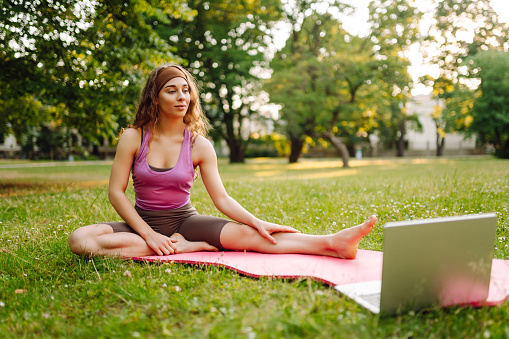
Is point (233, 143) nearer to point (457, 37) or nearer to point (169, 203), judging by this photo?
point (457, 37)

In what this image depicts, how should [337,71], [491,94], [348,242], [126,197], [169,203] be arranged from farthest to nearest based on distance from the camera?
[491,94], [337,71], [169,203], [126,197], [348,242]

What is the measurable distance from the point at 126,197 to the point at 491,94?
25947mm

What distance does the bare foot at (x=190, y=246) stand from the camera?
3.35m

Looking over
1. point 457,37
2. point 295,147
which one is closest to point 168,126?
point 295,147

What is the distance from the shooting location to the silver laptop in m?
1.96

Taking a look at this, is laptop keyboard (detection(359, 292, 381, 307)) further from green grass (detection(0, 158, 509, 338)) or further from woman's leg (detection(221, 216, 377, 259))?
woman's leg (detection(221, 216, 377, 259))

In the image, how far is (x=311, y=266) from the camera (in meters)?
2.87

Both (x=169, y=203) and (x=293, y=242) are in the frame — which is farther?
(x=169, y=203)

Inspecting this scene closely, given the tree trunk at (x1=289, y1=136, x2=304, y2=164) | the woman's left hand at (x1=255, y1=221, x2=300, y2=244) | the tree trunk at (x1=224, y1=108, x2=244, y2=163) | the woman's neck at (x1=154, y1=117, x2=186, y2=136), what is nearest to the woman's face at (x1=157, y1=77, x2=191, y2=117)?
the woman's neck at (x1=154, y1=117, x2=186, y2=136)

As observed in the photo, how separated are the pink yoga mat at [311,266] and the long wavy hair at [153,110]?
1.14 meters

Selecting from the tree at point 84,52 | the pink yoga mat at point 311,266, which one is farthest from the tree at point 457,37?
the pink yoga mat at point 311,266

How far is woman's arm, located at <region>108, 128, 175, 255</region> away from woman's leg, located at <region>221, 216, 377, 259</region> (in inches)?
20.6

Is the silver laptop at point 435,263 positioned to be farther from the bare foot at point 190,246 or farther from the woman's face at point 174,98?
the woman's face at point 174,98

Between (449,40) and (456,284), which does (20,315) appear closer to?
(456,284)
